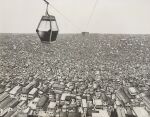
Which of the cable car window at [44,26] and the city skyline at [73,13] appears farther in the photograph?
the city skyline at [73,13]

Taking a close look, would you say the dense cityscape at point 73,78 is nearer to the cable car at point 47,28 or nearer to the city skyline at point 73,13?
the city skyline at point 73,13

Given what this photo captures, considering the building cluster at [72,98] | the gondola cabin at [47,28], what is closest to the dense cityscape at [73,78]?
the building cluster at [72,98]

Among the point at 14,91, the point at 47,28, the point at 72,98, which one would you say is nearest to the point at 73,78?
the point at 72,98

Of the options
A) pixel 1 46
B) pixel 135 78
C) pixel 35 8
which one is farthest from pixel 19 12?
pixel 135 78

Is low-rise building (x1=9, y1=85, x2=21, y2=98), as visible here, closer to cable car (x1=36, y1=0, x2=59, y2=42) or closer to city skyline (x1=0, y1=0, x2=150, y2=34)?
city skyline (x1=0, y1=0, x2=150, y2=34)

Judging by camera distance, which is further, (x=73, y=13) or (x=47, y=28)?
(x=73, y=13)

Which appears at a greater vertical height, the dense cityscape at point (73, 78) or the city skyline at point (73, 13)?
the city skyline at point (73, 13)

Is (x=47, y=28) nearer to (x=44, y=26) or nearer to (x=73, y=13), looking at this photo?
(x=44, y=26)
